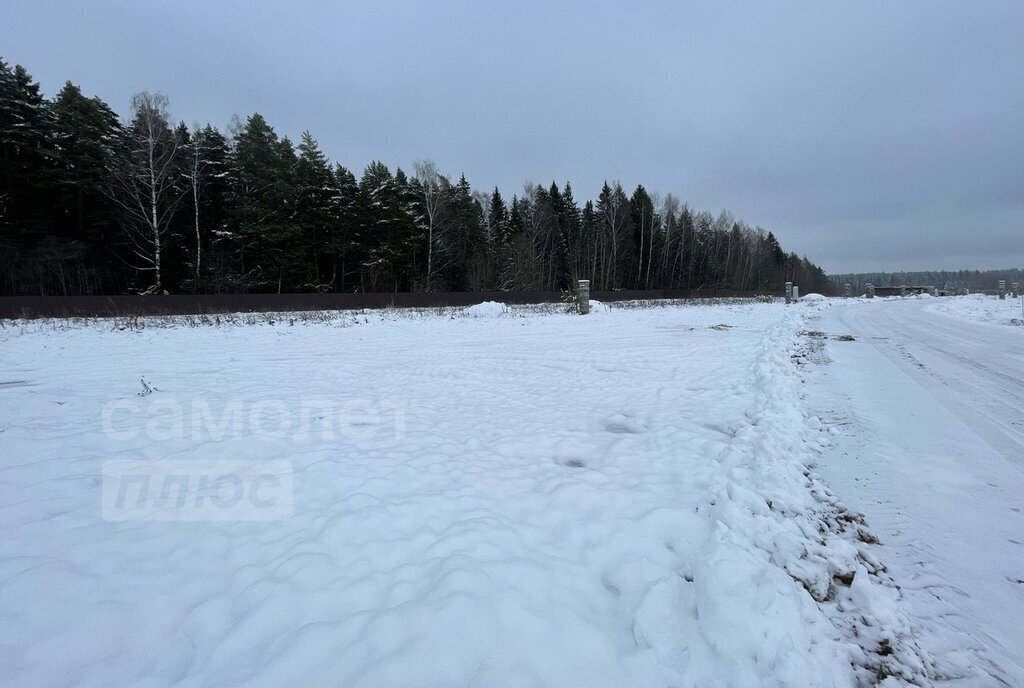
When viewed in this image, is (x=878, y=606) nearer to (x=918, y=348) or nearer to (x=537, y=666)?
(x=537, y=666)

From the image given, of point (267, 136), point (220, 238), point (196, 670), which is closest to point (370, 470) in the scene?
point (196, 670)

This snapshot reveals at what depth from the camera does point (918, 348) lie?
9430 mm

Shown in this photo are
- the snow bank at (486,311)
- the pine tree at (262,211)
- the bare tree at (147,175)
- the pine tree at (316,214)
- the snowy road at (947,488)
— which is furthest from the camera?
the pine tree at (316,214)

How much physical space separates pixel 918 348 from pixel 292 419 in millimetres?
13087

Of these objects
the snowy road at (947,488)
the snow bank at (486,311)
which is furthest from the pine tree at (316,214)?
the snowy road at (947,488)

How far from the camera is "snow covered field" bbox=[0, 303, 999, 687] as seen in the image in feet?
5.81

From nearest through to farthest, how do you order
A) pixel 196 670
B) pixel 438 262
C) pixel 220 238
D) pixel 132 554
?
pixel 196 670
pixel 132 554
pixel 220 238
pixel 438 262

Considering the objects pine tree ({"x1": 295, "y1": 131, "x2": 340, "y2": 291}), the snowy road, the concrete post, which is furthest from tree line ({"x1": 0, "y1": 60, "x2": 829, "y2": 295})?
the snowy road

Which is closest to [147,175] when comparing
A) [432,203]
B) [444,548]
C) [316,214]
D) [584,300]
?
[316,214]

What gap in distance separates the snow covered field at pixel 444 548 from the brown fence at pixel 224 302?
13.4 metres

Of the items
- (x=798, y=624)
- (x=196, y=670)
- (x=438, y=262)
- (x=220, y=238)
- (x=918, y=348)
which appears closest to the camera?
(x=196, y=670)

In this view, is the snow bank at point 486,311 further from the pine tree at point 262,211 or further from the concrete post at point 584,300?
the pine tree at point 262,211

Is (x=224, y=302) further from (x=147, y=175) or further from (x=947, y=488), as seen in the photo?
(x=947, y=488)

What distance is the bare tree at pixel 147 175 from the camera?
73.7ft
